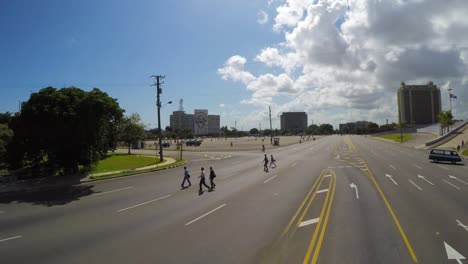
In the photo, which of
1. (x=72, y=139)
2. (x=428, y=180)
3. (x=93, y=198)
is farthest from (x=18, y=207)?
(x=428, y=180)

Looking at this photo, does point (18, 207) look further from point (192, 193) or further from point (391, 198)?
point (391, 198)

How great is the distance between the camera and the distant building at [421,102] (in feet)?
561

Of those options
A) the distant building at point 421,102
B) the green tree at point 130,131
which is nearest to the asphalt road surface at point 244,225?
the green tree at point 130,131

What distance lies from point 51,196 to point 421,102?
200746mm

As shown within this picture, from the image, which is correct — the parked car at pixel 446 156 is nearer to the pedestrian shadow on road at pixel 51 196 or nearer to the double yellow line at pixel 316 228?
the double yellow line at pixel 316 228

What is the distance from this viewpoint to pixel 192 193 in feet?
60.4

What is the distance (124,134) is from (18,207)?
169ft

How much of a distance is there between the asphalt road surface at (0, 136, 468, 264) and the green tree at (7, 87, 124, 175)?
5.43 m

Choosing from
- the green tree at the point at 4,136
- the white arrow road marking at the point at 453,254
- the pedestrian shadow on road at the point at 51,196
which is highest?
the green tree at the point at 4,136

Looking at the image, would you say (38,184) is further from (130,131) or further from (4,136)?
(130,131)

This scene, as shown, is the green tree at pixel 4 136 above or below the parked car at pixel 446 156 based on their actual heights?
above

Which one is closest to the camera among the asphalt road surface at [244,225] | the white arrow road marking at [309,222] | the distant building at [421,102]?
the asphalt road surface at [244,225]

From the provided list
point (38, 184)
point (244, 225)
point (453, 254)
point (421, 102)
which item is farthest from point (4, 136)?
point (421, 102)

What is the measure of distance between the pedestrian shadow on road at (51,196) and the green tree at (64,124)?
4245 millimetres
